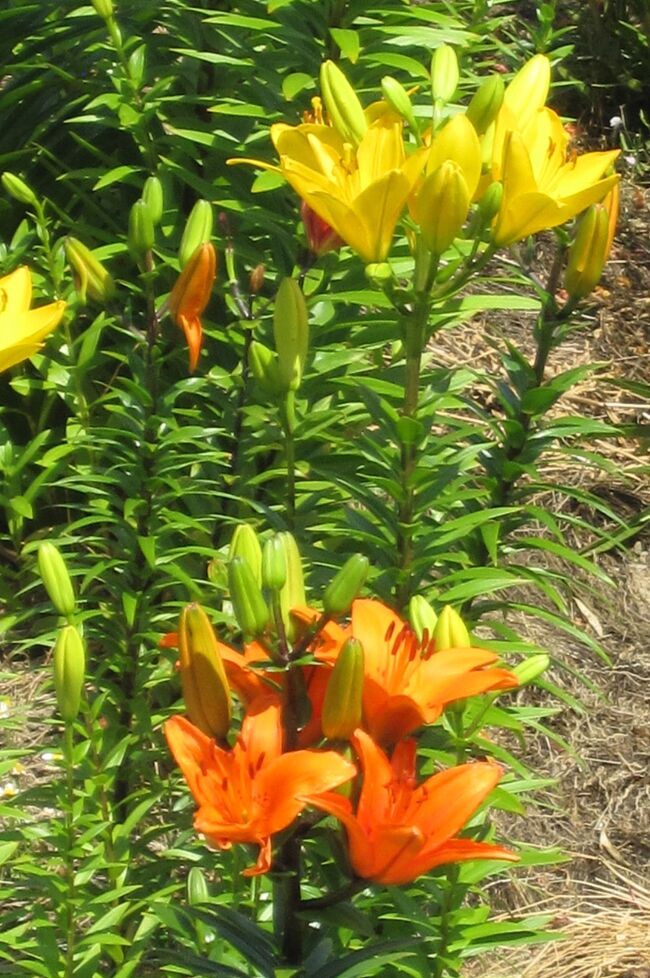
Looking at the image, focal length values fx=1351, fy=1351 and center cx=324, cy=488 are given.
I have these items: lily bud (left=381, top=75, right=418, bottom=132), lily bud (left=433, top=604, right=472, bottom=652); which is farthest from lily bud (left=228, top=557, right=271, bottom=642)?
lily bud (left=381, top=75, right=418, bottom=132)

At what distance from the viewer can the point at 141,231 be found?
132 centimetres

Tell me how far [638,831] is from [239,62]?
51.8 inches

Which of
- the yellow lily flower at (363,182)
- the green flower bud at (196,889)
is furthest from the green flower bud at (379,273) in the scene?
the green flower bud at (196,889)

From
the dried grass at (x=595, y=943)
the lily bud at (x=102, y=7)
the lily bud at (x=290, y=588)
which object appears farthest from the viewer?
the dried grass at (x=595, y=943)

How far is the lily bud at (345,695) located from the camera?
83cm

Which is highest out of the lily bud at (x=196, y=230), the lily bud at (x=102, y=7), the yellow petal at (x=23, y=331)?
the lily bud at (x=102, y=7)

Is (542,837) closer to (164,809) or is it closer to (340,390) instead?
(164,809)

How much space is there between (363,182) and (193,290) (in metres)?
0.28

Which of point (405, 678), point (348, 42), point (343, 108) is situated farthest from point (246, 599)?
point (348, 42)

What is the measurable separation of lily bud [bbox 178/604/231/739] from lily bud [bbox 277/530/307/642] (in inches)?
2.3

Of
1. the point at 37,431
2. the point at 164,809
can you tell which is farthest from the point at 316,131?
the point at 37,431

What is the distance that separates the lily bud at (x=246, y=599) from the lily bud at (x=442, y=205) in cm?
35

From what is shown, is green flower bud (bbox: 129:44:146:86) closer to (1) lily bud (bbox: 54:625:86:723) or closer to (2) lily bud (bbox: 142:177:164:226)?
(2) lily bud (bbox: 142:177:164:226)

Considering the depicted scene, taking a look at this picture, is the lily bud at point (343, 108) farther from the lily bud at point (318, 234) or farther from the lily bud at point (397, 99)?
the lily bud at point (318, 234)
